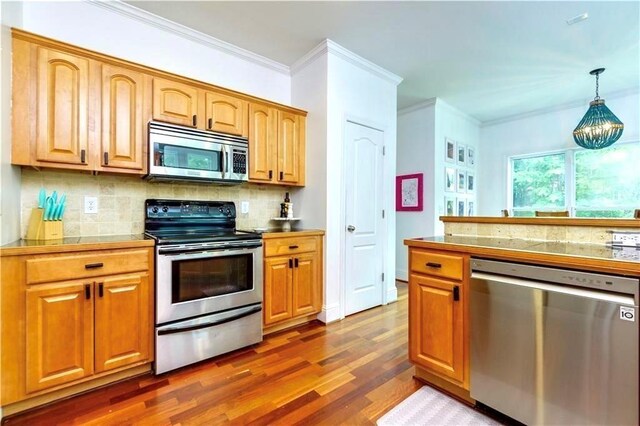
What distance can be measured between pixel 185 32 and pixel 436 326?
3.28 meters

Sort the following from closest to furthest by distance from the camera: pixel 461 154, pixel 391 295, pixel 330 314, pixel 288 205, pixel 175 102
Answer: pixel 175 102 < pixel 330 314 < pixel 288 205 < pixel 391 295 < pixel 461 154

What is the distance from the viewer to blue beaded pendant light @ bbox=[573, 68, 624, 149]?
3170mm

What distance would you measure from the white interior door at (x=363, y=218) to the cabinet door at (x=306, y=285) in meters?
0.39

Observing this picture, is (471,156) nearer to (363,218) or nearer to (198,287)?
(363,218)

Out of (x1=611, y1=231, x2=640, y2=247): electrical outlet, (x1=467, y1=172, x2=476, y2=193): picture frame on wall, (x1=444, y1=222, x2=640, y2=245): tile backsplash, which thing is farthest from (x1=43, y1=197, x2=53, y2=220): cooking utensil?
(x1=467, y1=172, x2=476, y2=193): picture frame on wall

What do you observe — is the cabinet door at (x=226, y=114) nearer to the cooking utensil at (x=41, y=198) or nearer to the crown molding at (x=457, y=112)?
the cooking utensil at (x=41, y=198)

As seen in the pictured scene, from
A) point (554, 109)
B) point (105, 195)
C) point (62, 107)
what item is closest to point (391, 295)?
point (105, 195)

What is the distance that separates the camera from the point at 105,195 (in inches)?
90.2

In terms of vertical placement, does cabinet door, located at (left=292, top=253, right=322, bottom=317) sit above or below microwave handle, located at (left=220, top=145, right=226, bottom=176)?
below

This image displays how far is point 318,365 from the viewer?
82.3 inches

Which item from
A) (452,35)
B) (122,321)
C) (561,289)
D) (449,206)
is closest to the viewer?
(561,289)

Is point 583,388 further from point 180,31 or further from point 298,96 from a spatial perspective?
point 180,31

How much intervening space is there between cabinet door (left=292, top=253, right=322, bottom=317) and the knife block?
178cm

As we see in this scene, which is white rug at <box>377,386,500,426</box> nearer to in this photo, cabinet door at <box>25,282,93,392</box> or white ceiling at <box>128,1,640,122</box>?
cabinet door at <box>25,282,93,392</box>
